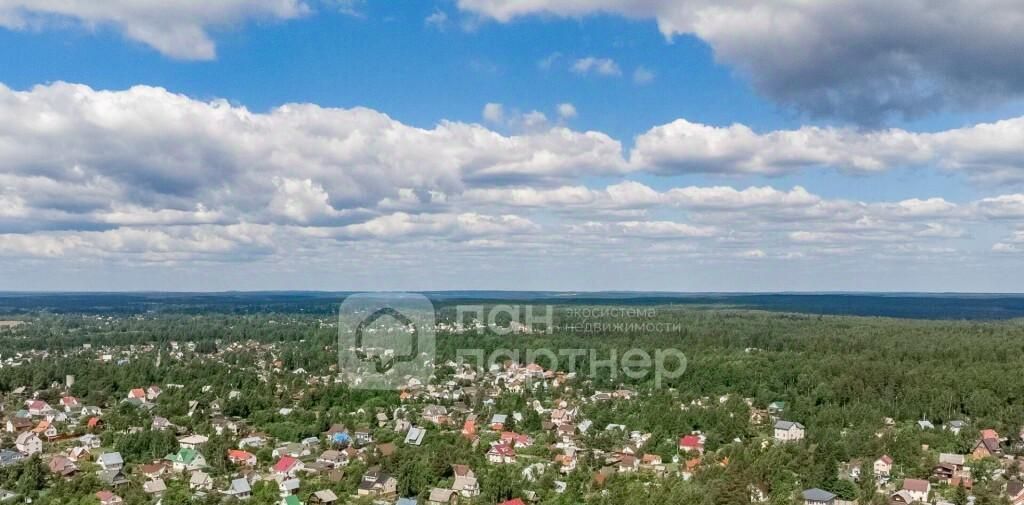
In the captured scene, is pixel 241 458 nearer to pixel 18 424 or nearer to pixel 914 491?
pixel 18 424

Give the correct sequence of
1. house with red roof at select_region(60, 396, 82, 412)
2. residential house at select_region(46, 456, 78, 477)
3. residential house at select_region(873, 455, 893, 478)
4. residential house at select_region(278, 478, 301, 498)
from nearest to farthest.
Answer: residential house at select_region(278, 478, 301, 498) < residential house at select_region(46, 456, 78, 477) < residential house at select_region(873, 455, 893, 478) < house with red roof at select_region(60, 396, 82, 412)

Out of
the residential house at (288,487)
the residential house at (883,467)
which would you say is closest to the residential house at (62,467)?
the residential house at (288,487)

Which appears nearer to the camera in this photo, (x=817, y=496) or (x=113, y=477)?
(x=817, y=496)

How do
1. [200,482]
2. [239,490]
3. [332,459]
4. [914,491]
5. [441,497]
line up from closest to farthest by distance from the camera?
[441,497]
[914,491]
[239,490]
[200,482]
[332,459]

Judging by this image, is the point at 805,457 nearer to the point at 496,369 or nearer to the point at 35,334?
the point at 496,369

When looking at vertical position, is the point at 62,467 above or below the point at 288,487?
above

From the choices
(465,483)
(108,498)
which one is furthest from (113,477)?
(465,483)

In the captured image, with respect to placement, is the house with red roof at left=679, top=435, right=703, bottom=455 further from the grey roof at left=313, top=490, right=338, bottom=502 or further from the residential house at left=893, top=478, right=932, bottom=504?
the grey roof at left=313, top=490, right=338, bottom=502

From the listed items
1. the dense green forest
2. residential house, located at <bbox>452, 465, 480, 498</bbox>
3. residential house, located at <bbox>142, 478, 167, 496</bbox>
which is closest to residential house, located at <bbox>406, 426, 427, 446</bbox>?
the dense green forest

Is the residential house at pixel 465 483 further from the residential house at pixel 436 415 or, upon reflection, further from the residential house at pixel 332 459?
the residential house at pixel 436 415
